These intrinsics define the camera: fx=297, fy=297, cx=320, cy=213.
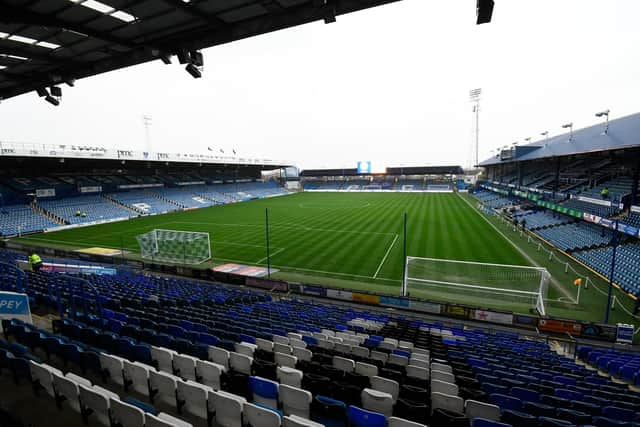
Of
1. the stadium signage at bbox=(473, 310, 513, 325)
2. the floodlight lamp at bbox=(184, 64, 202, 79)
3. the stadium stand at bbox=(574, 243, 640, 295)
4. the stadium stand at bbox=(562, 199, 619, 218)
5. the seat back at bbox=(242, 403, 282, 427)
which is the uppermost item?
the floodlight lamp at bbox=(184, 64, 202, 79)

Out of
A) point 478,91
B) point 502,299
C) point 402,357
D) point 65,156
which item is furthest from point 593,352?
point 478,91

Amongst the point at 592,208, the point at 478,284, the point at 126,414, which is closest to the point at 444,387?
the point at 126,414

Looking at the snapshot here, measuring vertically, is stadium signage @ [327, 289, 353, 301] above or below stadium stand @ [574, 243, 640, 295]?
below

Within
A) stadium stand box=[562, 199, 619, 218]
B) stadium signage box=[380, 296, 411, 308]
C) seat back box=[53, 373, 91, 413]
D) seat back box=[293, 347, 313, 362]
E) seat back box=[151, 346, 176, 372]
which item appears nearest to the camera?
seat back box=[53, 373, 91, 413]

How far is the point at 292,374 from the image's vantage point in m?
4.72

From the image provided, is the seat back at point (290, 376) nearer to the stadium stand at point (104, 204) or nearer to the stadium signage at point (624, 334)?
the stadium signage at point (624, 334)

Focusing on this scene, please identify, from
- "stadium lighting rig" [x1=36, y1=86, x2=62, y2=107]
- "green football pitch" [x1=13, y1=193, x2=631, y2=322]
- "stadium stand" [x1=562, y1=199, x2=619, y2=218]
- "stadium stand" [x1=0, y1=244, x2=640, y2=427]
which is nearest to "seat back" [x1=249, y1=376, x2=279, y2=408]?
"stadium stand" [x1=0, y1=244, x2=640, y2=427]

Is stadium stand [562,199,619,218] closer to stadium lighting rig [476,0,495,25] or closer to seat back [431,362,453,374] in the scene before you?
seat back [431,362,453,374]

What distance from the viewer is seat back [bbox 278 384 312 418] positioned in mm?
4031

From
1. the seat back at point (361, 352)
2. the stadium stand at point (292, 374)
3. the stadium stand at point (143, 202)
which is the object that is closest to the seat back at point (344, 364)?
the stadium stand at point (292, 374)

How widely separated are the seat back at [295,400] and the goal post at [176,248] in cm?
1974

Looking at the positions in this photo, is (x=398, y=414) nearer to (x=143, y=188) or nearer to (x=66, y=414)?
(x=66, y=414)

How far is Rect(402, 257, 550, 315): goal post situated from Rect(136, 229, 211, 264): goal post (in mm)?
15109

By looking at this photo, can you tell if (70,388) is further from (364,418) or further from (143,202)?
(143,202)
